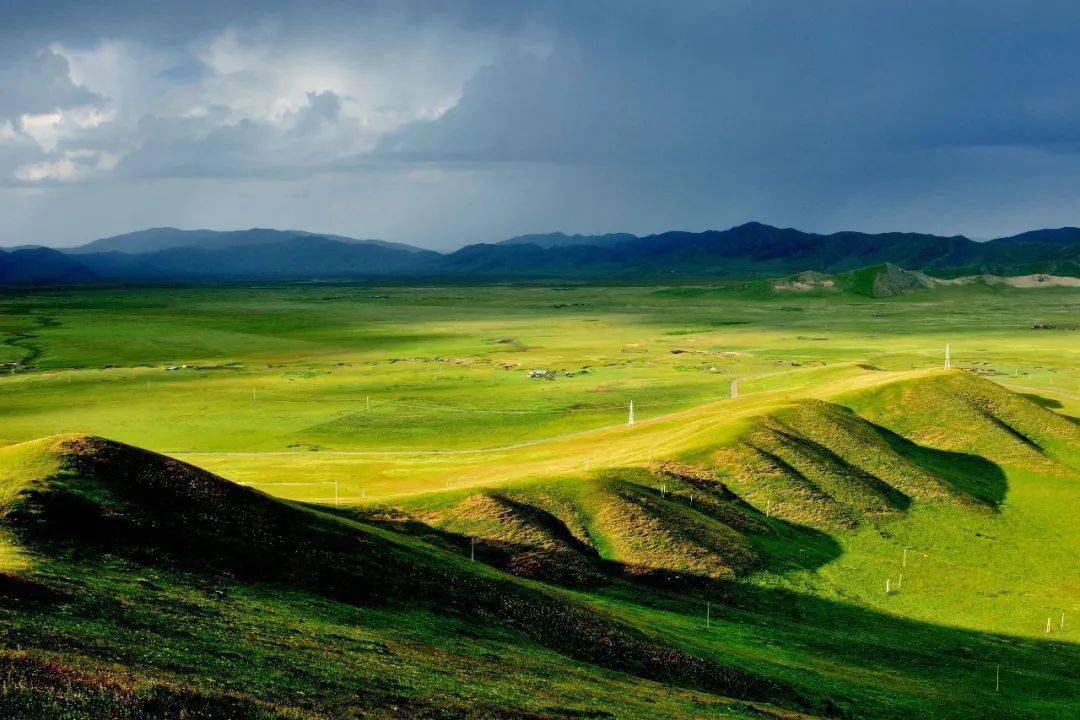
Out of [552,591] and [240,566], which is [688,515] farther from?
[240,566]

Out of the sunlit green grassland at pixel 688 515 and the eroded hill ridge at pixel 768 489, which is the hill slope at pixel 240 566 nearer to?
the sunlit green grassland at pixel 688 515

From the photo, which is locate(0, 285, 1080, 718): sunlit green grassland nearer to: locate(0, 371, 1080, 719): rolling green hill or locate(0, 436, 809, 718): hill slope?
locate(0, 371, 1080, 719): rolling green hill

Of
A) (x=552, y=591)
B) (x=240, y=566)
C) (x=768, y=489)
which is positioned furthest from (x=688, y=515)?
(x=240, y=566)

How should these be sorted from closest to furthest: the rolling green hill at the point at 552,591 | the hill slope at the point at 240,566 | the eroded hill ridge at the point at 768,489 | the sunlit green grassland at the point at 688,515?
the rolling green hill at the point at 552,591
the hill slope at the point at 240,566
the sunlit green grassland at the point at 688,515
the eroded hill ridge at the point at 768,489

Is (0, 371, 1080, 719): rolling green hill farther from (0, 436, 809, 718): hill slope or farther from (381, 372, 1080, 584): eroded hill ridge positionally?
(381, 372, 1080, 584): eroded hill ridge

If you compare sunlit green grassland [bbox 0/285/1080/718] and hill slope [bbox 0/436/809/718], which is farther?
sunlit green grassland [bbox 0/285/1080/718]

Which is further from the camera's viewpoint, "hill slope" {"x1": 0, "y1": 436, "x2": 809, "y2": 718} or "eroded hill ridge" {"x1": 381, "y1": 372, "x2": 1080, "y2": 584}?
"eroded hill ridge" {"x1": 381, "y1": 372, "x2": 1080, "y2": 584}

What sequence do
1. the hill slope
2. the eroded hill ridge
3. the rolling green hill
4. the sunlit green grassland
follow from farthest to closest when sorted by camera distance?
the eroded hill ridge, the sunlit green grassland, the hill slope, the rolling green hill

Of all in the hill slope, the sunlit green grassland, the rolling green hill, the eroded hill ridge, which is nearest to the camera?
the rolling green hill

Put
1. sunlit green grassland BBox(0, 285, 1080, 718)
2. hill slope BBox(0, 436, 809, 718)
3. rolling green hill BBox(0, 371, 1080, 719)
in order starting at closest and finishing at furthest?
rolling green hill BBox(0, 371, 1080, 719), hill slope BBox(0, 436, 809, 718), sunlit green grassland BBox(0, 285, 1080, 718)

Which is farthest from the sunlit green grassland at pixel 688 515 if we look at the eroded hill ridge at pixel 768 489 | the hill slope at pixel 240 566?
the hill slope at pixel 240 566

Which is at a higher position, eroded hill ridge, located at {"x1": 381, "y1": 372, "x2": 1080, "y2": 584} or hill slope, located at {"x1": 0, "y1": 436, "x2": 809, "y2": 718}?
hill slope, located at {"x1": 0, "y1": 436, "x2": 809, "y2": 718}

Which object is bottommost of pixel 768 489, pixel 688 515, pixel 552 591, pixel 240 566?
pixel 768 489

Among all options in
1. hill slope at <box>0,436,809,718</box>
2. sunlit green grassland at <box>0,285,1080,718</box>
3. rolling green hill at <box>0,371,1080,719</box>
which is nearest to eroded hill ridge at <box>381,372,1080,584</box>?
rolling green hill at <box>0,371,1080,719</box>
